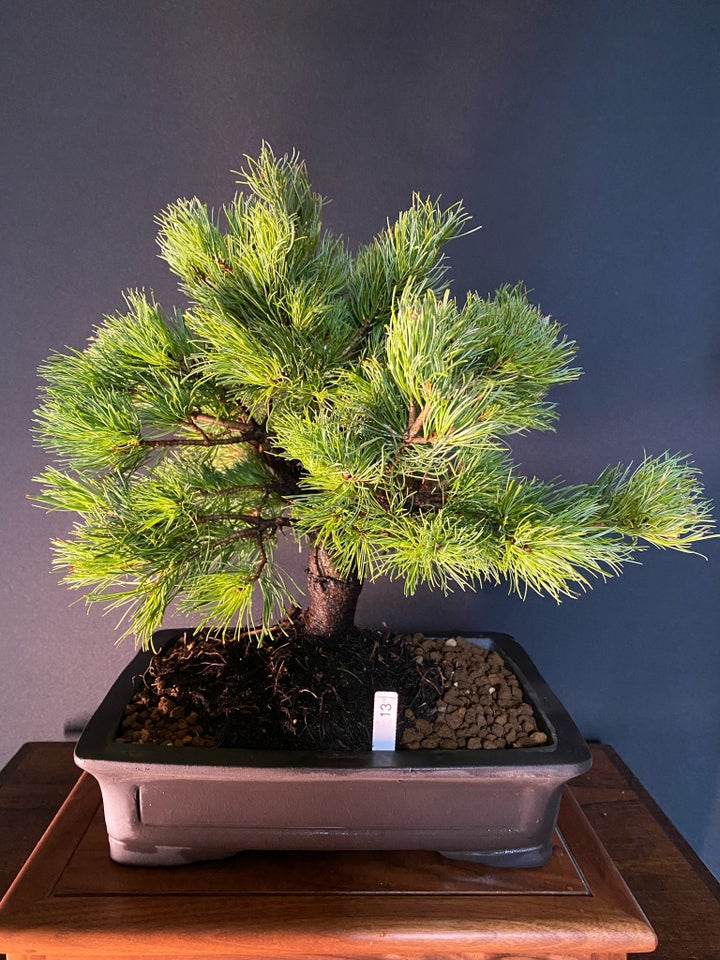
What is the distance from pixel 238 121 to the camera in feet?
2.87

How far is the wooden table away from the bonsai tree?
28cm

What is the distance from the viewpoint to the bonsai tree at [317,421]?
1.64ft

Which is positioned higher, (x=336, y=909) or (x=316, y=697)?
(x=316, y=697)

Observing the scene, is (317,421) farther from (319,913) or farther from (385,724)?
(319,913)

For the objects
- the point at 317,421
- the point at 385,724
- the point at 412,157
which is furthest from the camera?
the point at 412,157

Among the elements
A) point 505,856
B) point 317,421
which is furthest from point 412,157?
point 505,856

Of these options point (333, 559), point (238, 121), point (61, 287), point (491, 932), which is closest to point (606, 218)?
point (238, 121)

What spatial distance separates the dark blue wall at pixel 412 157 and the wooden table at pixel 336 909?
1.59 ft

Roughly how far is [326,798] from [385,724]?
0.30 ft

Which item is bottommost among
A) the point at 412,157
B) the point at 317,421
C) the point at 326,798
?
the point at 326,798

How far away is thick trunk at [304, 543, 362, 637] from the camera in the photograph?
2.34 feet

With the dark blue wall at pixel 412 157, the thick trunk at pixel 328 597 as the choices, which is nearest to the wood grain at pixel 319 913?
the thick trunk at pixel 328 597

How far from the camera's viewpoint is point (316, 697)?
663 millimetres

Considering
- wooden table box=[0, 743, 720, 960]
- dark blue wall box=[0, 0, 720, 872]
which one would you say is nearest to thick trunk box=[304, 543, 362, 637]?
wooden table box=[0, 743, 720, 960]
